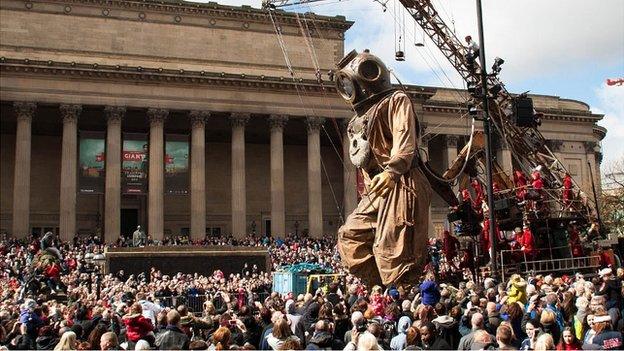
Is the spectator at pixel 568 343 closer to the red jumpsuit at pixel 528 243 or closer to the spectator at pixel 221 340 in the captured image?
the spectator at pixel 221 340

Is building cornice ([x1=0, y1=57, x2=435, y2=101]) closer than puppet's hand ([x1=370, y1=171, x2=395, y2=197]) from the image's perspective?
No

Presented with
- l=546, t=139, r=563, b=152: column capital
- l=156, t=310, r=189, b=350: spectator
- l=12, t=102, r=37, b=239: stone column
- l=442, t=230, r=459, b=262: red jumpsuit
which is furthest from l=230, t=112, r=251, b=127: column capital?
l=156, t=310, r=189, b=350: spectator

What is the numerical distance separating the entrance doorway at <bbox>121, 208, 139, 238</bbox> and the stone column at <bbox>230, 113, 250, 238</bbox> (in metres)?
9.68

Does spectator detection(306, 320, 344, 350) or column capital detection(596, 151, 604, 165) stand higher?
column capital detection(596, 151, 604, 165)

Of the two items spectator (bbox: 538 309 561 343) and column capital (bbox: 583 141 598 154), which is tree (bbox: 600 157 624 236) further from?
spectator (bbox: 538 309 561 343)

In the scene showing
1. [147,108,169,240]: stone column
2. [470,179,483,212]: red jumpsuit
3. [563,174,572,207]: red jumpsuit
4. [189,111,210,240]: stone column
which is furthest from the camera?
[189,111,210,240]: stone column

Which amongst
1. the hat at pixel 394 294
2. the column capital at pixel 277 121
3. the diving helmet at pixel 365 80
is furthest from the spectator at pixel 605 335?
the column capital at pixel 277 121

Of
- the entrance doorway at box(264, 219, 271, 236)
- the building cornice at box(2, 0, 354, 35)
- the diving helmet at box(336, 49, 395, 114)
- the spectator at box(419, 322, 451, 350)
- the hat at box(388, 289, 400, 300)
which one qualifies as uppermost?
the building cornice at box(2, 0, 354, 35)

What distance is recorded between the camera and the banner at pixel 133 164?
1986 inches

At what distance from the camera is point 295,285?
28625mm

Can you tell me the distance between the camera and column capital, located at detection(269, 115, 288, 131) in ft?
182

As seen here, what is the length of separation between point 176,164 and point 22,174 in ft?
35.3

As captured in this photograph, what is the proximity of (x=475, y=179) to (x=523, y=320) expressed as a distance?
44.1ft

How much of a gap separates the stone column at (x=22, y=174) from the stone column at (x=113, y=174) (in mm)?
5277
